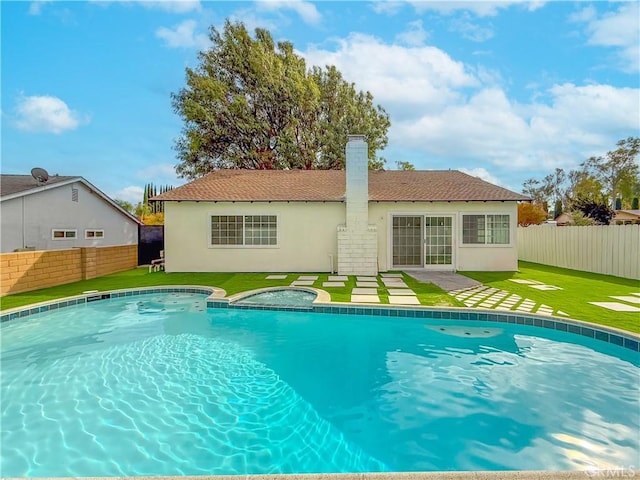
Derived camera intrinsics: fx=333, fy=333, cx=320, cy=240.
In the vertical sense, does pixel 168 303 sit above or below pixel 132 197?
below

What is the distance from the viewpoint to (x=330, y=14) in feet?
36.0

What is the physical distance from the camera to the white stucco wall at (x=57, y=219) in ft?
39.3

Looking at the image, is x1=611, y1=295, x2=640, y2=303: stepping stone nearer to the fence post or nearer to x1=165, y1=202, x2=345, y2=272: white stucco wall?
x1=165, y1=202, x2=345, y2=272: white stucco wall

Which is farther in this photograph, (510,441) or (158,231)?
(158,231)

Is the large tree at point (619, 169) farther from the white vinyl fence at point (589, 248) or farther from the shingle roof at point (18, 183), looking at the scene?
the shingle roof at point (18, 183)

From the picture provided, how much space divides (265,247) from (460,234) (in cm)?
814

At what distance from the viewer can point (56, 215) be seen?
1386 cm

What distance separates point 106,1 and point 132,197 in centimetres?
A: 4119

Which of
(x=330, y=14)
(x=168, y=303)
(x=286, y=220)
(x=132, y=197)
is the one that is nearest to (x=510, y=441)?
(x=168, y=303)

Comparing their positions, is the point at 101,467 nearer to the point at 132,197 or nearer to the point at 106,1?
the point at 106,1

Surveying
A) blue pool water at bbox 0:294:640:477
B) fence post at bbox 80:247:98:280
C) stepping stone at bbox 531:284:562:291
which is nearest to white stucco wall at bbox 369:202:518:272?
stepping stone at bbox 531:284:562:291

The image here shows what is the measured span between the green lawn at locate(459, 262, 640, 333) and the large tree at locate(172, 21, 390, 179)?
15817mm

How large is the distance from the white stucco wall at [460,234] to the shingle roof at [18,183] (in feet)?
43.4

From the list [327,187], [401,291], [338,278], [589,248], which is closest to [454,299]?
[401,291]
